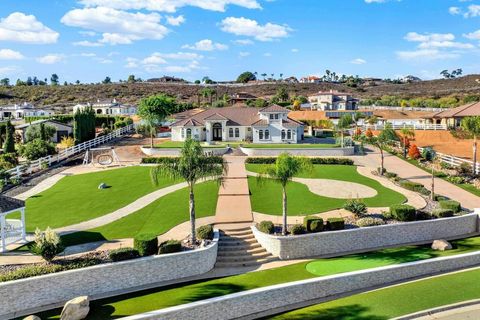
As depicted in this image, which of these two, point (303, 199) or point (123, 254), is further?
point (303, 199)

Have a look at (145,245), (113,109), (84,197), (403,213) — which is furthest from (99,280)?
(113,109)

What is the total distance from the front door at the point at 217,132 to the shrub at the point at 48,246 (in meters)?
36.9

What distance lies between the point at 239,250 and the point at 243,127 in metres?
33.9

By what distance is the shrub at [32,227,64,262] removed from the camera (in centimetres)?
1838

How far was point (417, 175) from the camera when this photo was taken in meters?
37.1

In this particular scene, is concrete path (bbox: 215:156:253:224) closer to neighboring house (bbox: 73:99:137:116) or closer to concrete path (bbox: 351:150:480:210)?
concrete path (bbox: 351:150:480:210)

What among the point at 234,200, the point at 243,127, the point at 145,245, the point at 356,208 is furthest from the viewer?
the point at 243,127

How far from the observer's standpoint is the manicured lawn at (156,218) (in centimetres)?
2258

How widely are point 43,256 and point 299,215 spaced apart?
14521 millimetres

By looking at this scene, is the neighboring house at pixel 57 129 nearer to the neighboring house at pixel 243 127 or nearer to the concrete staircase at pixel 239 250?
the neighboring house at pixel 243 127

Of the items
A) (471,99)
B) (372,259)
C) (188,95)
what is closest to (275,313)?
(372,259)

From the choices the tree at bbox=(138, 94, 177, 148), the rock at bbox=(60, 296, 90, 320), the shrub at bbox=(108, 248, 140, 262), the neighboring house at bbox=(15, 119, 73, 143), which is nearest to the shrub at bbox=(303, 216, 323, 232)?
the shrub at bbox=(108, 248, 140, 262)

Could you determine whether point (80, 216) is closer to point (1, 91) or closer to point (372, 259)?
point (372, 259)

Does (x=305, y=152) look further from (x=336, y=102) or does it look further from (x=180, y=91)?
(x=180, y=91)
